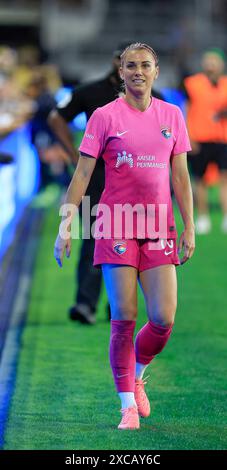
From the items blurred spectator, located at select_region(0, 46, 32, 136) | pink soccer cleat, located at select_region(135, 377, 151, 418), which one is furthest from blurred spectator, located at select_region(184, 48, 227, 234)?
pink soccer cleat, located at select_region(135, 377, 151, 418)

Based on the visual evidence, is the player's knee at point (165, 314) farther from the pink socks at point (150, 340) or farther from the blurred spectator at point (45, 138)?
the blurred spectator at point (45, 138)

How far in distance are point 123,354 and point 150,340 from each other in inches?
8.3

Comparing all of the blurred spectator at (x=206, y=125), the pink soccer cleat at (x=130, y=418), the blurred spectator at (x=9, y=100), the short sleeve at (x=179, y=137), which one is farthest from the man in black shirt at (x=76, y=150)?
the blurred spectator at (x=206, y=125)

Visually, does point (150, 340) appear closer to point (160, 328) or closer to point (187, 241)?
point (160, 328)

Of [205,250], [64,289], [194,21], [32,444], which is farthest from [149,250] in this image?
[194,21]

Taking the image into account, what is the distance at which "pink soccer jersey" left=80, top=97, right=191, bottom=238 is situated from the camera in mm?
6414

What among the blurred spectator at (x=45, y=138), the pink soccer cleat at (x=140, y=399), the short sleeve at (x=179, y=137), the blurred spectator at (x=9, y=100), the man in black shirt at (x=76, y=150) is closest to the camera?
the short sleeve at (x=179, y=137)

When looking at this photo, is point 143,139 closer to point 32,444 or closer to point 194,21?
point 32,444

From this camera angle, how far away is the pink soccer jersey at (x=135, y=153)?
6.41m

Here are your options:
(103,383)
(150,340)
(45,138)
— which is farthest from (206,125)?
(150,340)

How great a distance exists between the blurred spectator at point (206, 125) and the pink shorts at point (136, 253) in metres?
10.1

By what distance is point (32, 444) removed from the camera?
638cm

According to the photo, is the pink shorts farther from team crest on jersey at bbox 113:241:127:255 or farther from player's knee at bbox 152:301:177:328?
player's knee at bbox 152:301:177:328

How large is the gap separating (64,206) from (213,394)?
178cm
